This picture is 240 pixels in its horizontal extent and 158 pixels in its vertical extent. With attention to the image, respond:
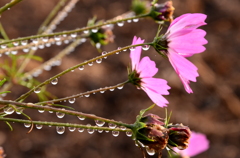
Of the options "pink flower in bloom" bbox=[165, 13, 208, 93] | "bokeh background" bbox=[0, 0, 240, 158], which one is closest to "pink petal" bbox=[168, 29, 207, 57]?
"pink flower in bloom" bbox=[165, 13, 208, 93]

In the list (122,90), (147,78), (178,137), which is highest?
(122,90)

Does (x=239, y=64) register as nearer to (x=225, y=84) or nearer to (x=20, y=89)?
(x=225, y=84)

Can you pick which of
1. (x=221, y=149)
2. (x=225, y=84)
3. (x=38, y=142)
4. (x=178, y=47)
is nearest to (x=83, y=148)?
(x=38, y=142)

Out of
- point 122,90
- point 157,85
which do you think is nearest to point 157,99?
point 157,85

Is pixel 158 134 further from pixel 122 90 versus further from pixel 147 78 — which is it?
pixel 122 90

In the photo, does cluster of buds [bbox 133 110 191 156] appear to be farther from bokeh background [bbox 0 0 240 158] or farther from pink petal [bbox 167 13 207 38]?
bokeh background [bbox 0 0 240 158]

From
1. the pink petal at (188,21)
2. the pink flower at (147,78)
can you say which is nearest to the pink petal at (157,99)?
the pink flower at (147,78)
